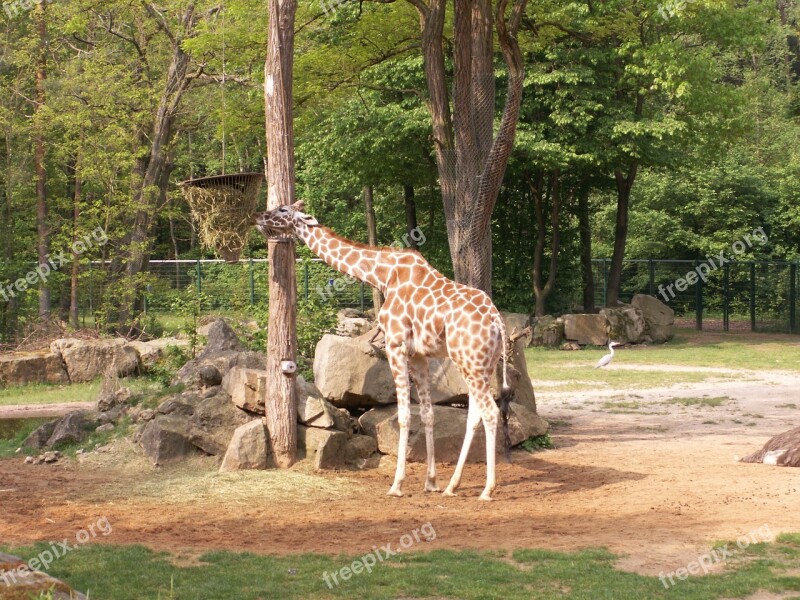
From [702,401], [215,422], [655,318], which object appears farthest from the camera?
[655,318]

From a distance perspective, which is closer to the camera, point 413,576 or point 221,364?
point 413,576

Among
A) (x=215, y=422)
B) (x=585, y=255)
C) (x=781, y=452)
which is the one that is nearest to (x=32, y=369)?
(x=215, y=422)

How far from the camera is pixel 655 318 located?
29.8 m

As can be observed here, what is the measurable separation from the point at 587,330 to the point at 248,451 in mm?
18224

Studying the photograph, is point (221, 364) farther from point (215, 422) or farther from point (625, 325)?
point (625, 325)

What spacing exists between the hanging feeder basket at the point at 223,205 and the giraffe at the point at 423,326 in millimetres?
340

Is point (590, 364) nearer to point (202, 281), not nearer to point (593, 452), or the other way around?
point (593, 452)

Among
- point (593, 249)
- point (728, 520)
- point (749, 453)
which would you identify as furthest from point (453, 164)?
point (593, 249)

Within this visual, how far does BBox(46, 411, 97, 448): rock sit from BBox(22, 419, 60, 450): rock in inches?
4.7

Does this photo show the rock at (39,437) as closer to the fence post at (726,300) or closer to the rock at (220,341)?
the rock at (220,341)

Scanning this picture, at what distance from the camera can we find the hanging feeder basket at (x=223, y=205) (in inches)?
439

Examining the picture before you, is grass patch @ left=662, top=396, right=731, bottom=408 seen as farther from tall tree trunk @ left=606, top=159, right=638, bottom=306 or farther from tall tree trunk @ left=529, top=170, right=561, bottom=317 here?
tall tree trunk @ left=606, top=159, right=638, bottom=306

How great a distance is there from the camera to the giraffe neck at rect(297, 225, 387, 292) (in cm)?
1179

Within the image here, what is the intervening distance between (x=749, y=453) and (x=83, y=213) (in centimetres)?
1767
